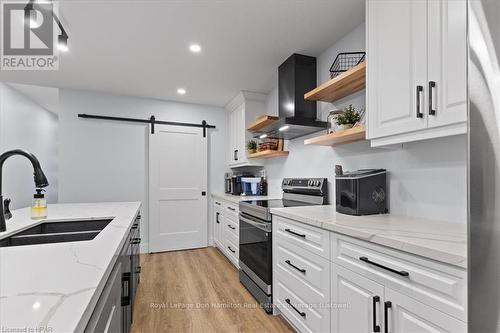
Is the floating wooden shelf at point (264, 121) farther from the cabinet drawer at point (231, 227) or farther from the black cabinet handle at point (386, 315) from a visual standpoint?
the black cabinet handle at point (386, 315)

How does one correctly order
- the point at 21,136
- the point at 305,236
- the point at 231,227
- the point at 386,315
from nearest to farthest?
the point at 386,315 < the point at 305,236 < the point at 231,227 < the point at 21,136

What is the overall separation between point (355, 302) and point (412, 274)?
1.33 ft

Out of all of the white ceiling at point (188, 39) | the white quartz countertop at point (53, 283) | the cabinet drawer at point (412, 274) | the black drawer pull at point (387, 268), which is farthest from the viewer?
the white ceiling at point (188, 39)

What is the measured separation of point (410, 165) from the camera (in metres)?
1.67

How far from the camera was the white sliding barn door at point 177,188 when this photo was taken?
4043 millimetres

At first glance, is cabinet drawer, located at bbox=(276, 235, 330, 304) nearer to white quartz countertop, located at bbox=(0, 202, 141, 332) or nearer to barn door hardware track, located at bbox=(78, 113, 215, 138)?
white quartz countertop, located at bbox=(0, 202, 141, 332)

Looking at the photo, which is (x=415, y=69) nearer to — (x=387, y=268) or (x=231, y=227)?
(x=387, y=268)

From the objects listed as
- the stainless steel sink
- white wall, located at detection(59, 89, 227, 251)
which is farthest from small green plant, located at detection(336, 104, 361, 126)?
white wall, located at detection(59, 89, 227, 251)

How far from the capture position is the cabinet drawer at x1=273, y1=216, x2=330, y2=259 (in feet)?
5.03

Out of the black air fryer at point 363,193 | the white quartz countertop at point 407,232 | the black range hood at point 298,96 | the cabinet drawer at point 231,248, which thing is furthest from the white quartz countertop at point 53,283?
the cabinet drawer at point 231,248

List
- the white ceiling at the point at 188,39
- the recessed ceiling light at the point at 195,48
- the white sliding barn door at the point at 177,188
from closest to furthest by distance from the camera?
the white ceiling at the point at 188,39 < the recessed ceiling light at the point at 195,48 < the white sliding barn door at the point at 177,188

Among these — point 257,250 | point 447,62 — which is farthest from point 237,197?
point 447,62

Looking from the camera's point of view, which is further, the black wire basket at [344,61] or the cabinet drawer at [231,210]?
the cabinet drawer at [231,210]

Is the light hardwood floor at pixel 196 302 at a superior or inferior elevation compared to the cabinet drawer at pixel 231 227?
inferior
